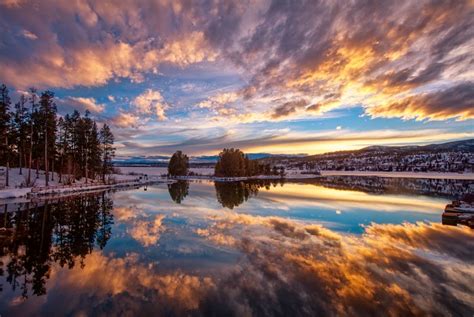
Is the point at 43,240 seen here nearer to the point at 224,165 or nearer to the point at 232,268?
the point at 232,268

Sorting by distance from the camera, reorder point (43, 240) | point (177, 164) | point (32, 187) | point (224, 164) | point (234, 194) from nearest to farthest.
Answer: point (43, 240)
point (32, 187)
point (234, 194)
point (177, 164)
point (224, 164)

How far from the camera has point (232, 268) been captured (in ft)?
34.6

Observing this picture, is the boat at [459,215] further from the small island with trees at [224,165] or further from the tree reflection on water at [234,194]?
the small island with trees at [224,165]

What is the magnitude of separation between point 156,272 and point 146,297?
6.73 ft

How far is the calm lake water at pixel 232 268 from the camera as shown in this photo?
764 centimetres

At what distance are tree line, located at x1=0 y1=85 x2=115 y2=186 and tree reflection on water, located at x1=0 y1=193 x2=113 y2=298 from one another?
22436 millimetres

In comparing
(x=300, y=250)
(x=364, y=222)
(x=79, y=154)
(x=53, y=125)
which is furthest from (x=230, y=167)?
(x=300, y=250)

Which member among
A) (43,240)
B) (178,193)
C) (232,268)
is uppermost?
(43,240)

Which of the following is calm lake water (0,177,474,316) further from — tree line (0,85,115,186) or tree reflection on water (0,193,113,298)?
tree line (0,85,115,186)

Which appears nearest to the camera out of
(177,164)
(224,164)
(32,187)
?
(32,187)

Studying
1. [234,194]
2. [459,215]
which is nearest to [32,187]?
[234,194]

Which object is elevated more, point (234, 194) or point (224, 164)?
point (224, 164)

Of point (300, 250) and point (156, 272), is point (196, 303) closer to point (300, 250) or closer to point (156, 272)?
point (156, 272)

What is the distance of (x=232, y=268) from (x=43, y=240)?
10.8 m
